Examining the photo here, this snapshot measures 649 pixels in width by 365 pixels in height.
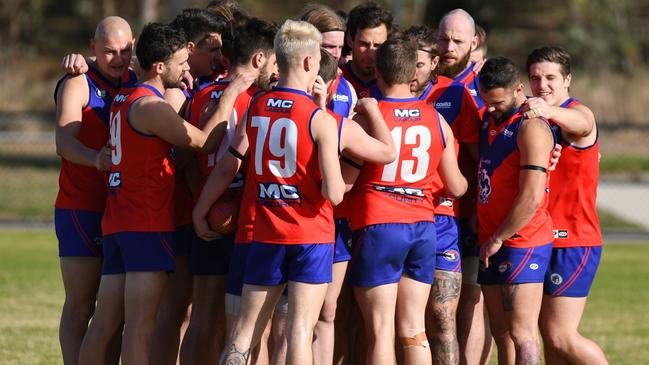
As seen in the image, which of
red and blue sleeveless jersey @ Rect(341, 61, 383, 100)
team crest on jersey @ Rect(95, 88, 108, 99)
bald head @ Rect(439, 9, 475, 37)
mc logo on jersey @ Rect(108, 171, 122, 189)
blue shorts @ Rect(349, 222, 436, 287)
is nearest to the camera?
blue shorts @ Rect(349, 222, 436, 287)

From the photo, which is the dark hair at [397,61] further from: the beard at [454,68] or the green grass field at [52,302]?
the green grass field at [52,302]

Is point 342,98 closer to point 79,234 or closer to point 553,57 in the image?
point 553,57

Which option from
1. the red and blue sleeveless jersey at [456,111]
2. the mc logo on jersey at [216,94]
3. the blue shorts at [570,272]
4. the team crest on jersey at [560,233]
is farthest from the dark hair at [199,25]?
the blue shorts at [570,272]

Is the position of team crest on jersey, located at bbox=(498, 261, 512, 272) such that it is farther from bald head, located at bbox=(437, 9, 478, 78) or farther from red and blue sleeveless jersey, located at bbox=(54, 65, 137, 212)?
red and blue sleeveless jersey, located at bbox=(54, 65, 137, 212)

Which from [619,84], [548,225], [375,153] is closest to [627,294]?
[548,225]

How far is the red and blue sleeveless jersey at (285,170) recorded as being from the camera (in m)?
6.43

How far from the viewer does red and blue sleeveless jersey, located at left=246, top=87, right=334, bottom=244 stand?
6426 mm

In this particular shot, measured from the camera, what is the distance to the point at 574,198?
7449 mm

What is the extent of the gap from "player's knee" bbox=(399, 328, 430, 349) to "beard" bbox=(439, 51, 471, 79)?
2032 mm

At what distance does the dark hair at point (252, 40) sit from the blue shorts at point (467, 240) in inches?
80.9

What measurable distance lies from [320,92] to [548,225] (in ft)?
6.22

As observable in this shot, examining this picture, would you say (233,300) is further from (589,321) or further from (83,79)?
(589,321)

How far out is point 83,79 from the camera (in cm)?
755

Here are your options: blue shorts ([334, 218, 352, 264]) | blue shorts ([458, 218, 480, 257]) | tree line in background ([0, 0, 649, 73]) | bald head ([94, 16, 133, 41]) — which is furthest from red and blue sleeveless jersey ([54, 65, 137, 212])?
tree line in background ([0, 0, 649, 73])
